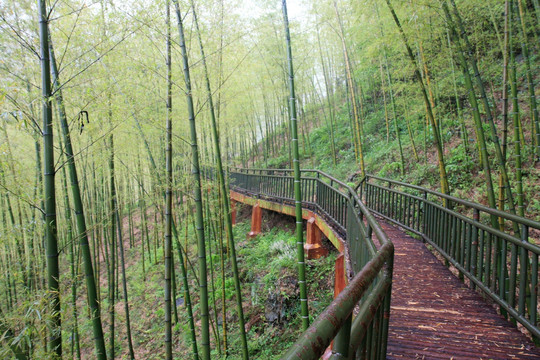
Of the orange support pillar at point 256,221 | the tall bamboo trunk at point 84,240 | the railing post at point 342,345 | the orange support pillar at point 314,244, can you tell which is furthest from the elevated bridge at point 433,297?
the orange support pillar at point 256,221

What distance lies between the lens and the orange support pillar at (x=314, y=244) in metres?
5.52

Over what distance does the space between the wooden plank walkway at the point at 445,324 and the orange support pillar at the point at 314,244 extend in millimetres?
2472

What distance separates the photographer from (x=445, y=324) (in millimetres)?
2141

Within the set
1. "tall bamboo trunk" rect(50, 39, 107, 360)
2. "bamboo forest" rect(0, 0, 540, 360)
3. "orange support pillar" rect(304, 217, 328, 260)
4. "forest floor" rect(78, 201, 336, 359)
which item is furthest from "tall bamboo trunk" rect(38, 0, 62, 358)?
"orange support pillar" rect(304, 217, 328, 260)

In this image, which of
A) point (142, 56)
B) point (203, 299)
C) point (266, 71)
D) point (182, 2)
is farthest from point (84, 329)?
point (266, 71)

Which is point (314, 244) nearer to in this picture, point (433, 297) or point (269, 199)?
point (269, 199)

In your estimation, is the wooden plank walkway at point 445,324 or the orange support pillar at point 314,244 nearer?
the wooden plank walkway at point 445,324

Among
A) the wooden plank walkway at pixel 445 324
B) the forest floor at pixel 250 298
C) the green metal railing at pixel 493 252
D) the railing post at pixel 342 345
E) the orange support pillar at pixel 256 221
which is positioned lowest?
the forest floor at pixel 250 298

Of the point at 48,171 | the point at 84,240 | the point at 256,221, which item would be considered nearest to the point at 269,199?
the point at 256,221

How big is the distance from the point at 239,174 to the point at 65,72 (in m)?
7.38

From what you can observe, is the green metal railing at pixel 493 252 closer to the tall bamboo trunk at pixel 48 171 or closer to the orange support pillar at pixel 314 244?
the orange support pillar at pixel 314 244

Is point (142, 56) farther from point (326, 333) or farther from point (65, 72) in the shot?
point (326, 333)

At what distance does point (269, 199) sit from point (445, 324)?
6049mm

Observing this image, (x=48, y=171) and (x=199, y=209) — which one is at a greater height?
(x=48, y=171)
